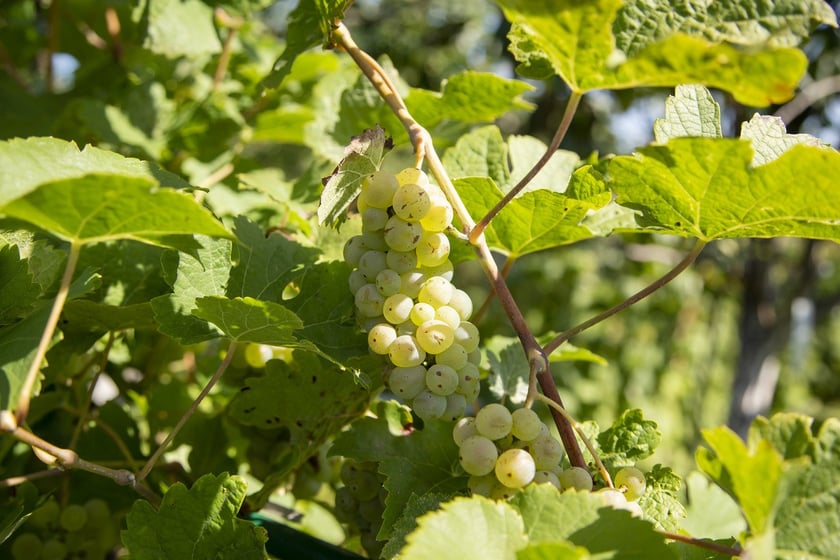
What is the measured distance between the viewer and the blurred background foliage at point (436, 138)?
1151 mm

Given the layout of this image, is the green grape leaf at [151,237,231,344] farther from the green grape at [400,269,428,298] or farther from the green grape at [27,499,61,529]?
the green grape at [27,499,61,529]

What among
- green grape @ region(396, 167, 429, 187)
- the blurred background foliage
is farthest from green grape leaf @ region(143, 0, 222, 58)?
green grape @ region(396, 167, 429, 187)

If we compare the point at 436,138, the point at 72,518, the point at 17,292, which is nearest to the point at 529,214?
the point at 436,138

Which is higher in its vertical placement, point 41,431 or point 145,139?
point 145,139

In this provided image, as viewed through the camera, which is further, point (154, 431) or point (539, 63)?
point (154, 431)

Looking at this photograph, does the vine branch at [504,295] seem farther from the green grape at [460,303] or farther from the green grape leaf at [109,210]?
the green grape leaf at [109,210]

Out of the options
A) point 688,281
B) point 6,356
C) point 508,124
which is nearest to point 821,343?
point 688,281

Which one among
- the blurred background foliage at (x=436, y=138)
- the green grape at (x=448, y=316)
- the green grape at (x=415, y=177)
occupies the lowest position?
the blurred background foliage at (x=436, y=138)

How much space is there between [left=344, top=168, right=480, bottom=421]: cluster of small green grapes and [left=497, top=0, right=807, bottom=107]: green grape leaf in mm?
158

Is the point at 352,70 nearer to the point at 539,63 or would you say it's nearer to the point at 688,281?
the point at 539,63

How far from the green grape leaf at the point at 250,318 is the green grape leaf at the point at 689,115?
0.37 metres

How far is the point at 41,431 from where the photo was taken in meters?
0.98

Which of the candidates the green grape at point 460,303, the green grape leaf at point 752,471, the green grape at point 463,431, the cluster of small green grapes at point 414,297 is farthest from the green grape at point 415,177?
the green grape leaf at point 752,471

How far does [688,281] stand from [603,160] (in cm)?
382
